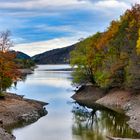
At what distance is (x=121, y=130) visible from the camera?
5350cm

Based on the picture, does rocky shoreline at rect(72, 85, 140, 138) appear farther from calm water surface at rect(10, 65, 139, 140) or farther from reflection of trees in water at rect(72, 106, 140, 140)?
calm water surface at rect(10, 65, 139, 140)

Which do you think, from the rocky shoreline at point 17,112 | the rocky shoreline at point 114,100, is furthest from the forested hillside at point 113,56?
the rocky shoreline at point 17,112

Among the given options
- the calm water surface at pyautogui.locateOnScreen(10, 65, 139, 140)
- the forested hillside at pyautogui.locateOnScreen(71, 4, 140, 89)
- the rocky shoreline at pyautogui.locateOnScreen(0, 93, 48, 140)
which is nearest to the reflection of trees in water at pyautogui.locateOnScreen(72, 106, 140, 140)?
the calm water surface at pyautogui.locateOnScreen(10, 65, 139, 140)

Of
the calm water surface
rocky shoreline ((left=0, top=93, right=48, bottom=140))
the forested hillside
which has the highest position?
the forested hillside

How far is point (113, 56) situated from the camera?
8706 centimetres

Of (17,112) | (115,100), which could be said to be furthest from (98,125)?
(115,100)

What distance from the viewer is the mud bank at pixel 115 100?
61969mm

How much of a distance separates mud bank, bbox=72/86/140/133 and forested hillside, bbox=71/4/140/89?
1679mm

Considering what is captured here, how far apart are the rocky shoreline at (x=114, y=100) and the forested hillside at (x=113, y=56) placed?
62.8 inches

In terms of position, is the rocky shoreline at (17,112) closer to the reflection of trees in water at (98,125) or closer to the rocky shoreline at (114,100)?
the reflection of trees in water at (98,125)

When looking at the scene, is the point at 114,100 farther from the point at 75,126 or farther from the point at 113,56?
the point at 75,126

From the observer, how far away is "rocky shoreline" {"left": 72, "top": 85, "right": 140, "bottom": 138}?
204ft

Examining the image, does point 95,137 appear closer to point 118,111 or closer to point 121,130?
point 121,130

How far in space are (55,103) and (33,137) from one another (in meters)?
36.8
